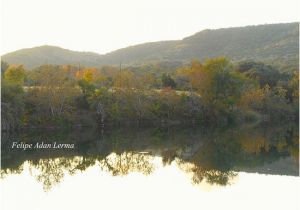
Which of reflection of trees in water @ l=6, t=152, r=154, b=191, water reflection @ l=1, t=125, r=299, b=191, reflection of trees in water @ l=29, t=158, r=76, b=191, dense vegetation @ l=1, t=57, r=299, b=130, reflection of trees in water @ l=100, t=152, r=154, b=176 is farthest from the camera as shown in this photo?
dense vegetation @ l=1, t=57, r=299, b=130

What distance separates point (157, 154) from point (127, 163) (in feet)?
19.1

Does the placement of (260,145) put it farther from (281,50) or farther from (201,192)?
(281,50)

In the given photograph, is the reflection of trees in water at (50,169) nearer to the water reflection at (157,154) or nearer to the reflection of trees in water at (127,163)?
the water reflection at (157,154)

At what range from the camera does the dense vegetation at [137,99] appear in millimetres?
56000

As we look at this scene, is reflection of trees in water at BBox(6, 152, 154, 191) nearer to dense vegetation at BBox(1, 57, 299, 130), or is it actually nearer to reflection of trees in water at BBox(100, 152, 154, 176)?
reflection of trees in water at BBox(100, 152, 154, 176)

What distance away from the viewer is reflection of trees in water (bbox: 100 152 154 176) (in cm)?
2905

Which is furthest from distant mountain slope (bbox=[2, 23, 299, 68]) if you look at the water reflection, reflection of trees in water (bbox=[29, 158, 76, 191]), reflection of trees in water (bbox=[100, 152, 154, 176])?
reflection of trees in water (bbox=[29, 158, 76, 191])

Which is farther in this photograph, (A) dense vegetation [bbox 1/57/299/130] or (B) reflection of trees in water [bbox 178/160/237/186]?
(A) dense vegetation [bbox 1/57/299/130]

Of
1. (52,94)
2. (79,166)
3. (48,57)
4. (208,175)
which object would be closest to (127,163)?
(79,166)

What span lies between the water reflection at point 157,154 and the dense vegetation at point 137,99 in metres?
5.04

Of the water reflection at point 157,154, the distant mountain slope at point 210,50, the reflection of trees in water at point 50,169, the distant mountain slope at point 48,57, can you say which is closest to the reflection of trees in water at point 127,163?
the water reflection at point 157,154

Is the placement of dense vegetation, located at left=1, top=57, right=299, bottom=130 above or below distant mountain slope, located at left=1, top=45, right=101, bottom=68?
below

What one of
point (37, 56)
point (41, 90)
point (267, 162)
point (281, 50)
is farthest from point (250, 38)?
point (267, 162)

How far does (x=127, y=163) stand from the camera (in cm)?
3189
